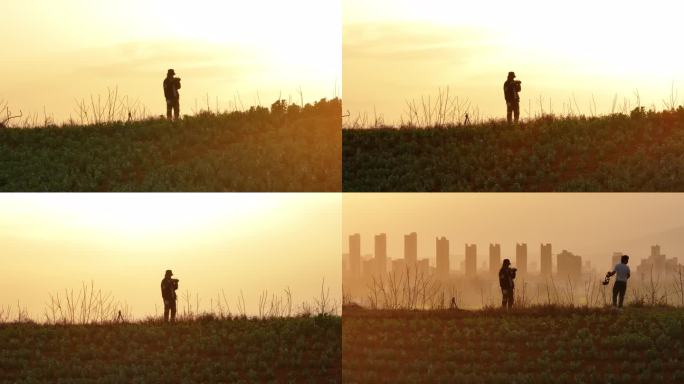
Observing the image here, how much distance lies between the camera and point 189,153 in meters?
25.6

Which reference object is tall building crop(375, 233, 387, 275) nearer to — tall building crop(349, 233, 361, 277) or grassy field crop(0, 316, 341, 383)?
tall building crop(349, 233, 361, 277)

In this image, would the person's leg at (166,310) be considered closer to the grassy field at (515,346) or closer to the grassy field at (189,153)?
the grassy field at (189,153)

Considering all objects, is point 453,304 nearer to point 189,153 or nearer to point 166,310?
point 166,310

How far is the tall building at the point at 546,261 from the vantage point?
2377cm

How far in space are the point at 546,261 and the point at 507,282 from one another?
80 centimetres

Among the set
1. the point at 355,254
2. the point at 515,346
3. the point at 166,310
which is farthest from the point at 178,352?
the point at 515,346

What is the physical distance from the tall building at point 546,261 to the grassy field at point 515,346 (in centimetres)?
77

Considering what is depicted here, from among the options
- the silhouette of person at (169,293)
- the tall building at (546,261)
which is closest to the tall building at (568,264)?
the tall building at (546,261)

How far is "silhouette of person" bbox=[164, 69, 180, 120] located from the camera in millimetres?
24625

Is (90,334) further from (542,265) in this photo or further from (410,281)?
(542,265)

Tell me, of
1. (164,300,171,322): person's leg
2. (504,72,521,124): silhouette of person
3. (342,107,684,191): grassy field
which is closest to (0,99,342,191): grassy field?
(342,107,684,191): grassy field

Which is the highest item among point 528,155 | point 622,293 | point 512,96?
point 512,96

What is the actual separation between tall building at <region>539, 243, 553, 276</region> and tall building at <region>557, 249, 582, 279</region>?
15 centimetres

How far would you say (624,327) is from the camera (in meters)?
24.4
